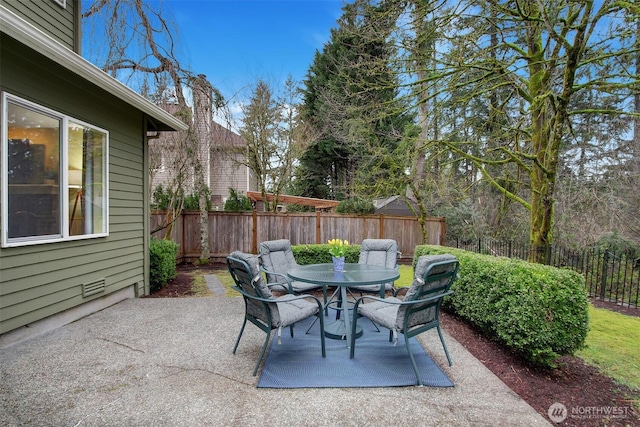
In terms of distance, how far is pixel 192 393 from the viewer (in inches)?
92.1

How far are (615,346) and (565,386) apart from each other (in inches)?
70.4

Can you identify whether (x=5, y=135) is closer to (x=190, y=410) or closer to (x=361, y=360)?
(x=190, y=410)

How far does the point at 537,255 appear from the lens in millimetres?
4871

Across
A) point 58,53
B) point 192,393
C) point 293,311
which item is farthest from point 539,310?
point 58,53

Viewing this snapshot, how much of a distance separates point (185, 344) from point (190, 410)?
1.21 metres

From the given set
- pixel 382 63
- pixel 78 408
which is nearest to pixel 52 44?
pixel 78 408

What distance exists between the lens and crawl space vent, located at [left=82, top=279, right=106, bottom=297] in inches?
158

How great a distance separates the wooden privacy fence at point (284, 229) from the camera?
29.3 ft

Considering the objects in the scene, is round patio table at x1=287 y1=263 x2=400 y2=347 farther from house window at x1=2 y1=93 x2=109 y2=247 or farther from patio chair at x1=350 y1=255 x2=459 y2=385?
house window at x1=2 y1=93 x2=109 y2=247

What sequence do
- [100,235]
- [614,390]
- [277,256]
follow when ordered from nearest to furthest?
1. [614,390]
2. [100,235]
3. [277,256]

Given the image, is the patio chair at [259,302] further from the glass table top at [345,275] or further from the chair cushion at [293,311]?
the glass table top at [345,275]

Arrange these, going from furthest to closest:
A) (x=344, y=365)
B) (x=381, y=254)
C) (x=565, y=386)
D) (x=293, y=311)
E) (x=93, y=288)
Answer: (x=381, y=254) < (x=93, y=288) < (x=293, y=311) < (x=344, y=365) < (x=565, y=386)

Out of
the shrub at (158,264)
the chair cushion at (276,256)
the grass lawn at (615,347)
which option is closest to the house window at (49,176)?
the shrub at (158,264)

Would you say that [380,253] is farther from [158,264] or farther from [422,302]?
[158,264]
